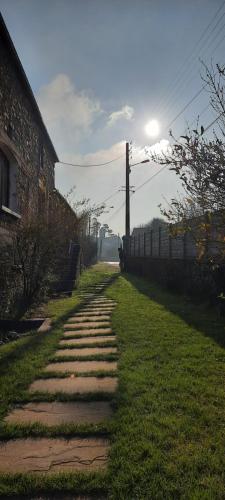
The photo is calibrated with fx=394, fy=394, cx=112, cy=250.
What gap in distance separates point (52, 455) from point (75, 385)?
1.33 meters

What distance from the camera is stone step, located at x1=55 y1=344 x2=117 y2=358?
495 cm

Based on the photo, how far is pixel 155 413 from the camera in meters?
3.11

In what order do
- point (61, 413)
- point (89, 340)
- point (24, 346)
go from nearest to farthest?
point (61, 413), point (24, 346), point (89, 340)

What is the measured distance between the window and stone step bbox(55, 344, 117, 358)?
507 cm

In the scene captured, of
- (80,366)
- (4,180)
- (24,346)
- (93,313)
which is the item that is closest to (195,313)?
(93,313)

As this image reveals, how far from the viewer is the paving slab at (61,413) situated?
3.03 m

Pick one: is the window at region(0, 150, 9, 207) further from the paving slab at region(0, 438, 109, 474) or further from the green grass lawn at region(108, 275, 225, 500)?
the paving slab at region(0, 438, 109, 474)

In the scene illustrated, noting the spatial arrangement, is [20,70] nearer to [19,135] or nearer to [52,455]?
[19,135]

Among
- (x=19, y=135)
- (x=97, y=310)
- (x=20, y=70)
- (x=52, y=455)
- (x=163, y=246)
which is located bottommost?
(x=52, y=455)

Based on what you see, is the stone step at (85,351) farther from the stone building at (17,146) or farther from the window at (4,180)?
the window at (4,180)

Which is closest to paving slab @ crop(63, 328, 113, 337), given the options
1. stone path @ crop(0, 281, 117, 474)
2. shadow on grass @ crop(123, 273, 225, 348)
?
stone path @ crop(0, 281, 117, 474)

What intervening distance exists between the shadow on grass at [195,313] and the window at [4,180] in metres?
4.44

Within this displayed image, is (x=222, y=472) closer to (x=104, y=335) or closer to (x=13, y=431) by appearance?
(x=13, y=431)

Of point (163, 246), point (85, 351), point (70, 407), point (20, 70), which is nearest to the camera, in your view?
point (70, 407)
